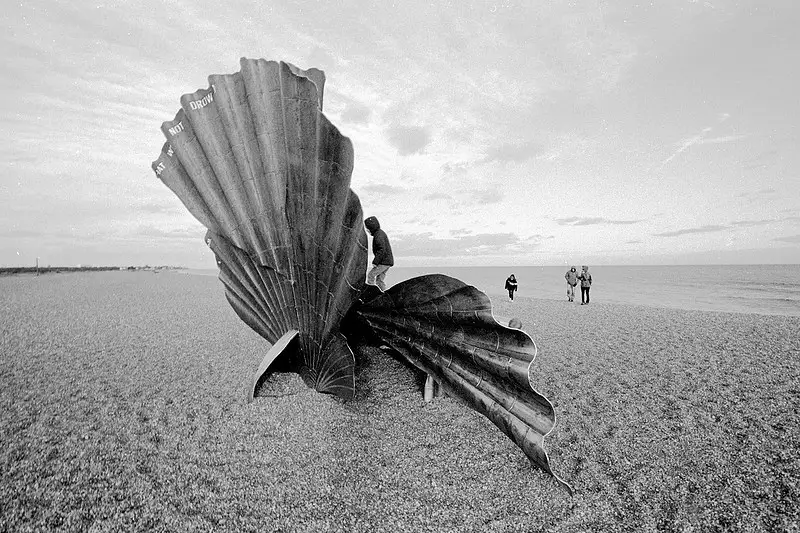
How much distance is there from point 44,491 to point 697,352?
10.1m

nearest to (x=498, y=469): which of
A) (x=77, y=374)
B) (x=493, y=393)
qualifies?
(x=493, y=393)

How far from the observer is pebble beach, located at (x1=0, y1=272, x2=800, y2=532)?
10.3 ft

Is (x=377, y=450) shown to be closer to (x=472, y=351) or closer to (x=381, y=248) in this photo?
(x=472, y=351)

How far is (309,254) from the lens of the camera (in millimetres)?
3973

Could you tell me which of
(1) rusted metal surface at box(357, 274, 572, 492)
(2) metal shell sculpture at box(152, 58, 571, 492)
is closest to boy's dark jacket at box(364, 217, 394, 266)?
(2) metal shell sculpture at box(152, 58, 571, 492)

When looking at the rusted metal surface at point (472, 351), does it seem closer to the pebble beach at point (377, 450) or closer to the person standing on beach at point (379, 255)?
the pebble beach at point (377, 450)

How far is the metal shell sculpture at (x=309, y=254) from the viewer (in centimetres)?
339

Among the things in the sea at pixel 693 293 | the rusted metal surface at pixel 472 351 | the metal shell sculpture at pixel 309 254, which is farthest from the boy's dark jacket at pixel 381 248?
the sea at pixel 693 293

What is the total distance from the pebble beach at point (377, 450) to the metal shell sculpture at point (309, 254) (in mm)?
620

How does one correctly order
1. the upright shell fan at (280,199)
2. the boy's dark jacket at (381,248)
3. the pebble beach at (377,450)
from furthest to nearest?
1. the boy's dark jacket at (381,248)
2. the upright shell fan at (280,199)
3. the pebble beach at (377,450)

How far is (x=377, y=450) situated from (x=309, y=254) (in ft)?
6.68

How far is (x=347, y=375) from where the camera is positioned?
4.32 meters

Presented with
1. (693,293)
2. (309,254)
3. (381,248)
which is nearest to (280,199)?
(309,254)

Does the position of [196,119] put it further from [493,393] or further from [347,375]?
[493,393]
